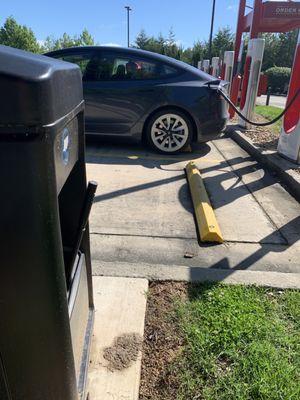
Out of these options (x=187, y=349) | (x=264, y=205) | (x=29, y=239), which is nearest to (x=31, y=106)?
(x=29, y=239)

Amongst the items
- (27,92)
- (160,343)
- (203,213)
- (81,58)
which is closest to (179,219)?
(203,213)

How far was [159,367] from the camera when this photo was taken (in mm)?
2053

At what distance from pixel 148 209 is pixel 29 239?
10.1 ft

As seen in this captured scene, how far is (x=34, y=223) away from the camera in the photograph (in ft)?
3.36

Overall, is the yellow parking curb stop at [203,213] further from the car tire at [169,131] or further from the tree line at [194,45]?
the tree line at [194,45]

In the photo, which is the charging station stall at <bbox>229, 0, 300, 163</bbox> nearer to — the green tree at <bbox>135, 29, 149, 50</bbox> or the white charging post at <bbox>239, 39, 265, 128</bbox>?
the white charging post at <bbox>239, 39, 265, 128</bbox>

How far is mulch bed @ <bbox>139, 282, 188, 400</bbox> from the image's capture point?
1.93 m

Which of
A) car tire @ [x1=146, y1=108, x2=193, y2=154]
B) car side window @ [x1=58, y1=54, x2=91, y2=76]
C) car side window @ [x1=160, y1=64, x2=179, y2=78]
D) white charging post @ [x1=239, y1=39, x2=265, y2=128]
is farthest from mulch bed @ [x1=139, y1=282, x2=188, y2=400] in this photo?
white charging post @ [x1=239, y1=39, x2=265, y2=128]

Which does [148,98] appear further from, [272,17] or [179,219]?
[272,17]

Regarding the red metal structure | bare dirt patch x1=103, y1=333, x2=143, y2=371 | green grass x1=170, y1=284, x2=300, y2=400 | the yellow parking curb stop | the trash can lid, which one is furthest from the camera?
the red metal structure

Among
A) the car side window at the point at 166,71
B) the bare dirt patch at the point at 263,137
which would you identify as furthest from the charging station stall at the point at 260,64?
the car side window at the point at 166,71

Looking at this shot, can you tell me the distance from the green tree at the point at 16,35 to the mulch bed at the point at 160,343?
51294 millimetres

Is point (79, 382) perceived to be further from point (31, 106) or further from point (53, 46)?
point (53, 46)

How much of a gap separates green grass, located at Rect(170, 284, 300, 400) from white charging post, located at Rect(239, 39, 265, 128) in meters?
6.48
